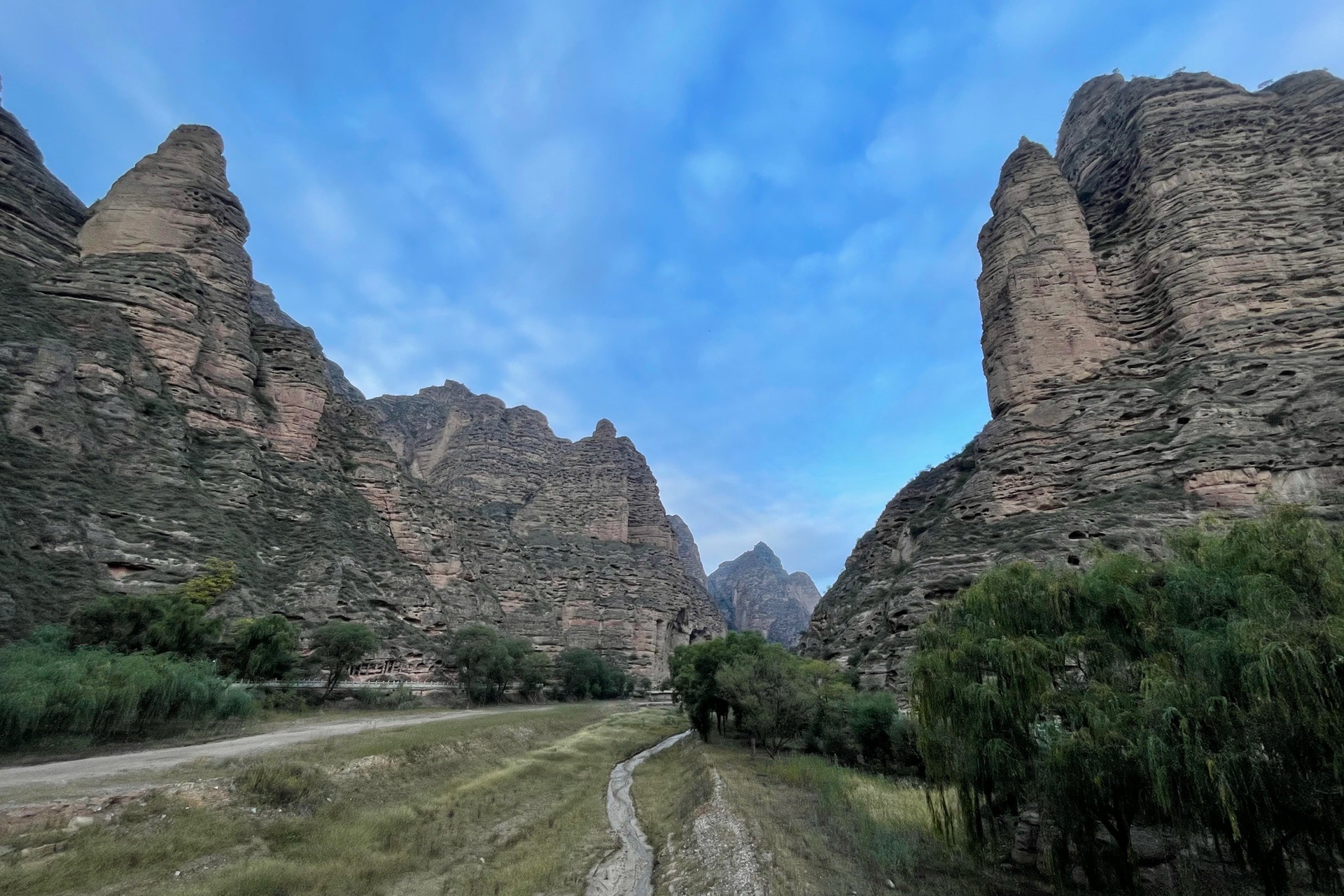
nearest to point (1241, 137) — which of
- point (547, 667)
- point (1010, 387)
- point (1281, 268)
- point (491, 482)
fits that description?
point (1281, 268)

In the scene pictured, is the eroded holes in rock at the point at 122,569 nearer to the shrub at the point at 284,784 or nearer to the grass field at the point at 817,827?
the shrub at the point at 284,784

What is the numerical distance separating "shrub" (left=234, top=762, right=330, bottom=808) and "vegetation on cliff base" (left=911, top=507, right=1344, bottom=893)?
14.7m

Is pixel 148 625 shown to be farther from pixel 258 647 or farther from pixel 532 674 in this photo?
pixel 532 674

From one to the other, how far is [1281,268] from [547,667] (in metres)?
63.4

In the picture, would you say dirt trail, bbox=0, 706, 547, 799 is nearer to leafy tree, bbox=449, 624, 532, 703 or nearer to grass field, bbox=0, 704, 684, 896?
grass field, bbox=0, 704, 684, 896

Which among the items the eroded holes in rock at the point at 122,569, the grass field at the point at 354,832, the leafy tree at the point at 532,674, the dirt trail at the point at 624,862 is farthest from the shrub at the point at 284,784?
the leafy tree at the point at 532,674

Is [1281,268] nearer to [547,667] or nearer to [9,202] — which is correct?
[547,667]

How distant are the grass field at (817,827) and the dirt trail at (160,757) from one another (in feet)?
39.4

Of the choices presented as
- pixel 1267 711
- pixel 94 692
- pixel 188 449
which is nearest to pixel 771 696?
pixel 1267 711

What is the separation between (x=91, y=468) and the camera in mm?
31469

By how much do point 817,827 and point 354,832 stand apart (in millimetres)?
11183

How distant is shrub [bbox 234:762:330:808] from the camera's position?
42.8 ft

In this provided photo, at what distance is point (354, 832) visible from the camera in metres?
13.1

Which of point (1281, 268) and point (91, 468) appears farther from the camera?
point (1281, 268)
